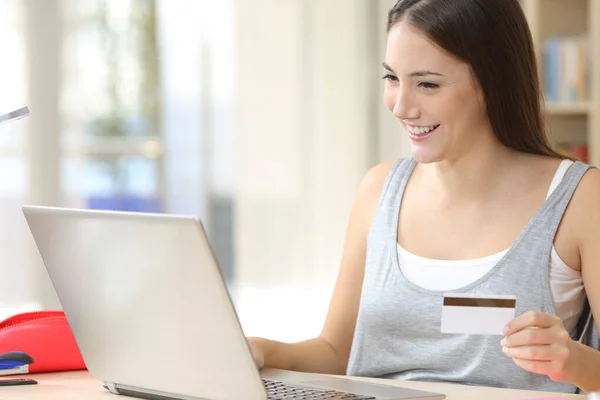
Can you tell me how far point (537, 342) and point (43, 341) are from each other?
78 cm

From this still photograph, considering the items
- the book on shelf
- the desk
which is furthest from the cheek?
the book on shelf

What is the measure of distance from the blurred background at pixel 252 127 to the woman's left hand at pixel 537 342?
246cm

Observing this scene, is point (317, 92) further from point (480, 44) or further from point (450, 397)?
point (450, 397)

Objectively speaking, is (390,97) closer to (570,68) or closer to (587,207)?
(587,207)

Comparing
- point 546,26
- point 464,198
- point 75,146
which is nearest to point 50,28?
point 75,146

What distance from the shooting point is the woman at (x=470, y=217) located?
5.41 ft

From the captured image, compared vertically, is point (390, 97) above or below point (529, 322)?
above

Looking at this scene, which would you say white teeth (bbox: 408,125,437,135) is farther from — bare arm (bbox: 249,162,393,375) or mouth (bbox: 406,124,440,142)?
bare arm (bbox: 249,162,393,375)

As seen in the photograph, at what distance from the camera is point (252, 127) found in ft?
14.7

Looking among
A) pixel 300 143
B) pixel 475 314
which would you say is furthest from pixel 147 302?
pixel 300 143

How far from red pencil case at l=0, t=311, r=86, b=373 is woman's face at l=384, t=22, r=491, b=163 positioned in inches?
26.2

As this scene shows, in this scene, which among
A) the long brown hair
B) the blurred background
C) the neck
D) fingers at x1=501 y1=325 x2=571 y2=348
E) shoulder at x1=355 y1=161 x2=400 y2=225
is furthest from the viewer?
the blurred background

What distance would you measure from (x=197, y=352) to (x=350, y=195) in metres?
3.14

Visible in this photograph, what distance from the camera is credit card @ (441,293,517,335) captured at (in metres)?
1.39
